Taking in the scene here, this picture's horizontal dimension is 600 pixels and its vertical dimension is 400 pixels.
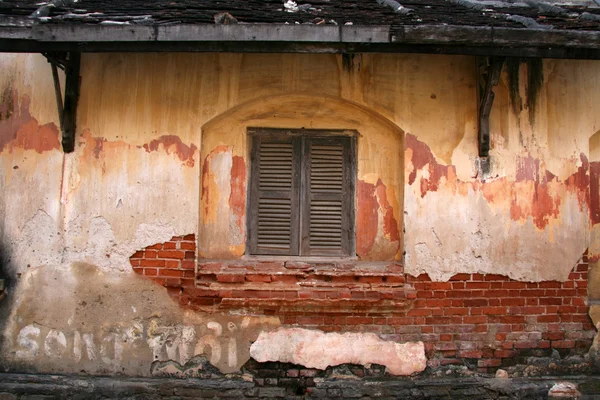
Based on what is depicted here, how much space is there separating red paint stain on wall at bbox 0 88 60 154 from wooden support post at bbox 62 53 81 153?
15cm

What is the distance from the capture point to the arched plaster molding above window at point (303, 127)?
5.30 m

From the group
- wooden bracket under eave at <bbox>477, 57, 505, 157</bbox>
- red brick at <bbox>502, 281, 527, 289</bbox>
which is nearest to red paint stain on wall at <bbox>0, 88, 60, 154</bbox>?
wooden bracket under eave at <bbox>477, 57, 505, 157</bbox>

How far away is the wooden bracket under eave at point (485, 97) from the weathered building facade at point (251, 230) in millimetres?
87

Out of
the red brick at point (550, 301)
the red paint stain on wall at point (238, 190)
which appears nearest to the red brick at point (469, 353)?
the red brick at point (550, 301)

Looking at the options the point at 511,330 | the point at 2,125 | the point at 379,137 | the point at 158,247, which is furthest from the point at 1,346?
the point at 511,330

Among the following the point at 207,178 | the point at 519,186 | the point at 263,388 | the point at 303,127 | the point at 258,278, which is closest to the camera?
the point at 263,388

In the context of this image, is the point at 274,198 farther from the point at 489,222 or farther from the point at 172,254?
the point at 489,222

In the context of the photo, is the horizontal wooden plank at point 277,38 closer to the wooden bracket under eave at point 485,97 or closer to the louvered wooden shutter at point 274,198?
the wooden bracket under eave at point 485,97

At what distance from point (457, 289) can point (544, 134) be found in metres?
1.70

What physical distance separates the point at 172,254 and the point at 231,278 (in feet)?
1.91

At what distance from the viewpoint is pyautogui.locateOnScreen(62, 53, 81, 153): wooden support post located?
4.95m

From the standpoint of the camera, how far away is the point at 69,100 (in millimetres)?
4996

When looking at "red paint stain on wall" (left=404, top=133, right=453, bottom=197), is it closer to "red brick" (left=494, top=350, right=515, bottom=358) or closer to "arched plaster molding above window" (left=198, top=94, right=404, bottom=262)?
"arched plaster molding above window" (left=198, top=94, right=404, bottom=262)

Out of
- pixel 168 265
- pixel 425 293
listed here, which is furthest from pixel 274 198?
pixel 425 293
